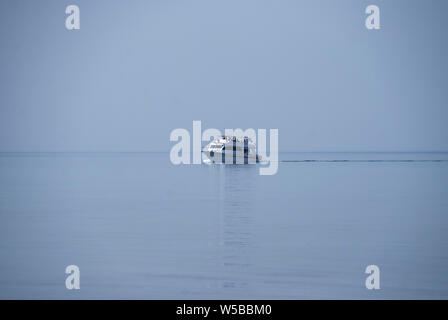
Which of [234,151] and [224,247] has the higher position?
[234,151]

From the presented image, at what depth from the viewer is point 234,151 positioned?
11475 centimetres

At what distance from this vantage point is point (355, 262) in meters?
19.0

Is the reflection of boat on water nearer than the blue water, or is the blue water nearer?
the blue water

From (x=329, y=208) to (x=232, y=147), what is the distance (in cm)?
8020

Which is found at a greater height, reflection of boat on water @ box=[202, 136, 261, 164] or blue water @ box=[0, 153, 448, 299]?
reflection of boat on water @ box=[202, 136, 261, 164]

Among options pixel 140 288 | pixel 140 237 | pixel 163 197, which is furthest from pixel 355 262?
pixel 163 197

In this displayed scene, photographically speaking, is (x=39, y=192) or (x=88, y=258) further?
(x=39, y=192)

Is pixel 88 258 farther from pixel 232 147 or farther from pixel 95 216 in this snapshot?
pixel 232 147

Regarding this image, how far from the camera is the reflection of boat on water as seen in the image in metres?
114

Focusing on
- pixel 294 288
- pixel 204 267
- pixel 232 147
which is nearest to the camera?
pixel 294 288

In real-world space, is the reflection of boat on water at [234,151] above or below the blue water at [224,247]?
above

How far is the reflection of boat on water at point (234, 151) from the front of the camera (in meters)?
114

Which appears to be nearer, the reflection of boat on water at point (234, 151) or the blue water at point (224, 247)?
the blue water at point (224, 247)

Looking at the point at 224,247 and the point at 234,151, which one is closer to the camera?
the point at 224,247
